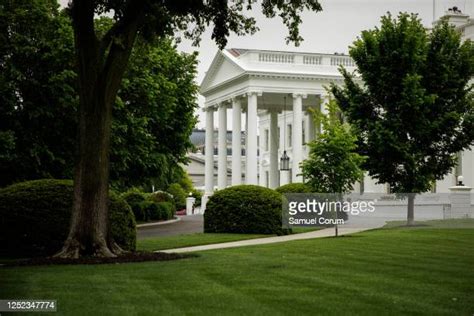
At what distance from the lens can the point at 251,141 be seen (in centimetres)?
5034

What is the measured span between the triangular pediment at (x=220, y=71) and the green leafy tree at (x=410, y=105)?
66.7 ft

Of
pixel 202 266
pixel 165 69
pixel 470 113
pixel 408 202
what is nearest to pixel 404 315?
pixel 202 266

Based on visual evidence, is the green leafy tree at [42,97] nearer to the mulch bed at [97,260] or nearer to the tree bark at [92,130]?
the tree bark at [92,130]

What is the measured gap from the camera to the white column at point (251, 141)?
49.8m

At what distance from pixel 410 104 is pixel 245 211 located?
323 inches

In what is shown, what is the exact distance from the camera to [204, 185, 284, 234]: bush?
2680 centimetres

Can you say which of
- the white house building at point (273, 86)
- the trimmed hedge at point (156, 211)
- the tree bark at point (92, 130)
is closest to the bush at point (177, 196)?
the white house building at point (273, 86)

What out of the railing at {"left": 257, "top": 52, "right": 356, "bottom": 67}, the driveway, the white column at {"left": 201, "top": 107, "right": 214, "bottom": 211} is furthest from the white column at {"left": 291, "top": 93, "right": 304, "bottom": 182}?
the driveway

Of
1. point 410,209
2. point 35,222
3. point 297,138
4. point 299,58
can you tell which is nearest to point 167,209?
point 297,138

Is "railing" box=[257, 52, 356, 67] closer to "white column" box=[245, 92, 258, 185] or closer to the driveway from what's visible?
"white column" box=[245, 92, 258, 185]

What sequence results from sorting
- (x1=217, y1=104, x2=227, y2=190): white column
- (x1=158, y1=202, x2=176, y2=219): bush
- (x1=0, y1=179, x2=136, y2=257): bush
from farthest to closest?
(x1=217, y1=104, x2=227, y2=190): white column → (x1=158, y1=202, x2=176, y2=219): bush → (x1=0, y1=179, x2=136, y2=257): bush

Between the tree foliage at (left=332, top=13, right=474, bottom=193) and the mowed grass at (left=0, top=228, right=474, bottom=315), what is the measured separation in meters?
13.5

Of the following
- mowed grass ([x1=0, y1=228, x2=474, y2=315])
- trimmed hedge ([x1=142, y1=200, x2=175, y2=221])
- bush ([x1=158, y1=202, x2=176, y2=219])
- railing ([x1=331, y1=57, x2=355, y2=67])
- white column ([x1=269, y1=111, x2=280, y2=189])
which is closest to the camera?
mowed grass ([x1=0, y1=228, x2=474, y2=315])

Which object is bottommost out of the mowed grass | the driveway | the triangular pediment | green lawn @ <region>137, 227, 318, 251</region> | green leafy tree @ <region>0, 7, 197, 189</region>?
the driveway
